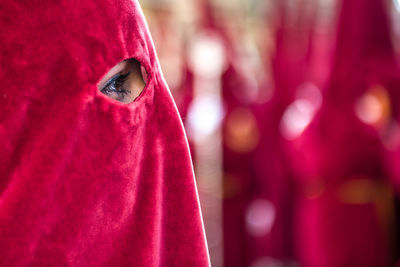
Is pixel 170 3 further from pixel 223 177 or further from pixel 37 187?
pixel 37 187

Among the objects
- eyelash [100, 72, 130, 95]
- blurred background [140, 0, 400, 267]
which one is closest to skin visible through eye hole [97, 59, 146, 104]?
eyelash [100, 72, 130, 95]

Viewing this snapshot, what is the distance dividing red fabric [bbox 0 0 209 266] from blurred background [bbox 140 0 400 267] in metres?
0.83

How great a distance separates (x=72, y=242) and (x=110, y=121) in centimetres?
13

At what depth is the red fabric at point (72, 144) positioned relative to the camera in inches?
17.3

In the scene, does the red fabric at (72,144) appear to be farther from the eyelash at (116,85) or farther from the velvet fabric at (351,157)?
the velvet fabric at (351,157)

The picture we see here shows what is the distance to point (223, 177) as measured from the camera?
1606 mm

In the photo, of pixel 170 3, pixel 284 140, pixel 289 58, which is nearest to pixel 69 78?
pixel 284 140

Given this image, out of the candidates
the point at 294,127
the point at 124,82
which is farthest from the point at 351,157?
the point at 124,82

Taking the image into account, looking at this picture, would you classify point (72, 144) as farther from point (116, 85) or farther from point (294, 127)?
point (294, 127)

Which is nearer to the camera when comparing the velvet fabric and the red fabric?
the red fabric

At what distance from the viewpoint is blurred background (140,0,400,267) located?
3.96ft

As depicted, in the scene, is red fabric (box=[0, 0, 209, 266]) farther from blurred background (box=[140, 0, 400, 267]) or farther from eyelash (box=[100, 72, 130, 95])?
blurred background (box=[140, 0, 400, 267])

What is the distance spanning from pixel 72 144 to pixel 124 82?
0.10 metres

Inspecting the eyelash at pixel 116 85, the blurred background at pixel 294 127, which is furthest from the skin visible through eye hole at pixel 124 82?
the blurred background at pixel 294 127
